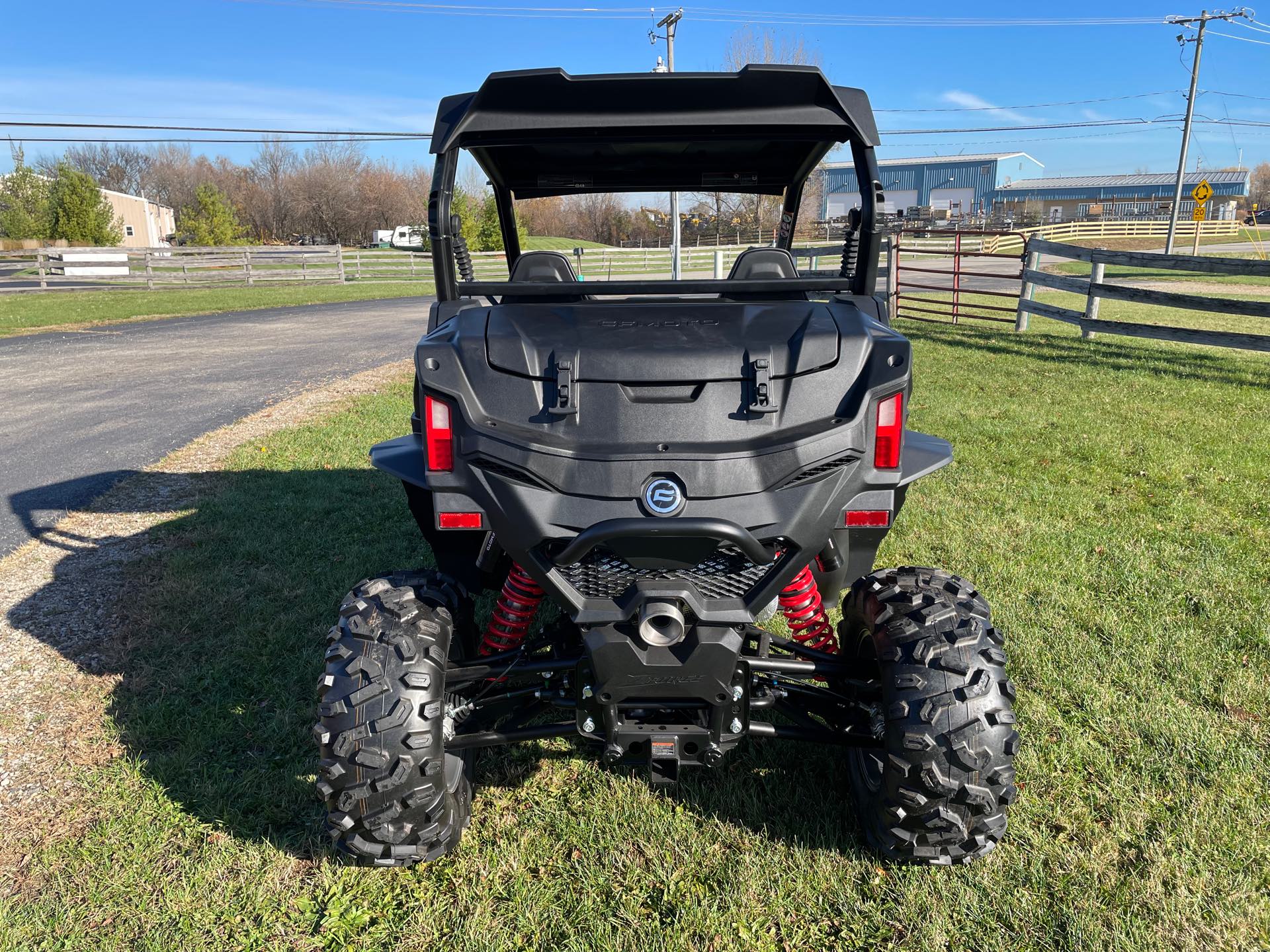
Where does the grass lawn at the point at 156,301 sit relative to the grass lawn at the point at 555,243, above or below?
below

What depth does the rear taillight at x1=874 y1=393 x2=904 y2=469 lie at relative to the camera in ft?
7.82

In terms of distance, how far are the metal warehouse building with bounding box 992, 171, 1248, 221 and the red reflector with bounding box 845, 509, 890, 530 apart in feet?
242

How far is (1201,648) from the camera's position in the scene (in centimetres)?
392

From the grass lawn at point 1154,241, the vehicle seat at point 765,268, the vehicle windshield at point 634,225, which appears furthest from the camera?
the grass lawn at point 1154,241

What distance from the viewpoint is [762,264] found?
321cm

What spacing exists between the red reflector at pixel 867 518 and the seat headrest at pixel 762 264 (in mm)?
1072

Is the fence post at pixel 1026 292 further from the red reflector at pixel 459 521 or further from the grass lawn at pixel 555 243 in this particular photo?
the red reflector at pixel 459 521

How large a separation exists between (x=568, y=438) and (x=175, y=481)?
5.51 m

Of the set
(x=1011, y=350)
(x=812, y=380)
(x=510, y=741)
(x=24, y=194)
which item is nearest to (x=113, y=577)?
(x=510, y=741)

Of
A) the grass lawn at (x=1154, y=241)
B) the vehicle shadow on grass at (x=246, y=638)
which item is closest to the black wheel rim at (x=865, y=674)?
the vehicle shadow on grass at (x=246, y=638)

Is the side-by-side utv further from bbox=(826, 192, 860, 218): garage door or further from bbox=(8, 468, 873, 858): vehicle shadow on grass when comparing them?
bbox=(826, 192, 860, 218): garage door

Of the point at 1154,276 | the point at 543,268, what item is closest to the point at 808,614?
the point at 543,268

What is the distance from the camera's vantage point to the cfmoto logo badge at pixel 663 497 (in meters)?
2.28

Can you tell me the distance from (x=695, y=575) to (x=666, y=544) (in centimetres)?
14
